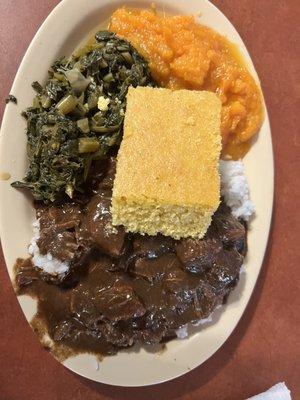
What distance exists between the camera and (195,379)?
3246 millimetres

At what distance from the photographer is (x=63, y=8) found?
2969 mm

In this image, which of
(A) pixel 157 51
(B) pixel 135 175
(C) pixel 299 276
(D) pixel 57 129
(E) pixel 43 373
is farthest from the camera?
(C) pixel 299 276

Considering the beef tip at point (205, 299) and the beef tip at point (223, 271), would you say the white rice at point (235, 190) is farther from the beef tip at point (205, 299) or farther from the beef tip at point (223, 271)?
the beef tip at point (223, 271)

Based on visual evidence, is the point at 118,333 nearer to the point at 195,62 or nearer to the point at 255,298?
the point at 255,298

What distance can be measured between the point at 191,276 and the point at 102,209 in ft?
2.12

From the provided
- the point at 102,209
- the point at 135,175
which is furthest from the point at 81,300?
the point at 135,175

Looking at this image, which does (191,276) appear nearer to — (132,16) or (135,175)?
(135,175)

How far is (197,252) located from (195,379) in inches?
42.2

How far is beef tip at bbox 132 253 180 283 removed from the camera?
2.79 meters

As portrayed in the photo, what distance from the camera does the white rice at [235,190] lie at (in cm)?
302

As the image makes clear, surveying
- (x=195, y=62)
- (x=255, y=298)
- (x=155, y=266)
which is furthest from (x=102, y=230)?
(x=255, y=298)

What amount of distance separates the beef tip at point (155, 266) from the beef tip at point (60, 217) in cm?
44

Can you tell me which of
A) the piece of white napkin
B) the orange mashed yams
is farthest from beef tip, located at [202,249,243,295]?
the piece of white napkin

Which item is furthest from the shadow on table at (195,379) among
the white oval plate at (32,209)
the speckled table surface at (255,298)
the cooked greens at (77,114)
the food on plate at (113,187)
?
the cooked greens at (77,114)
